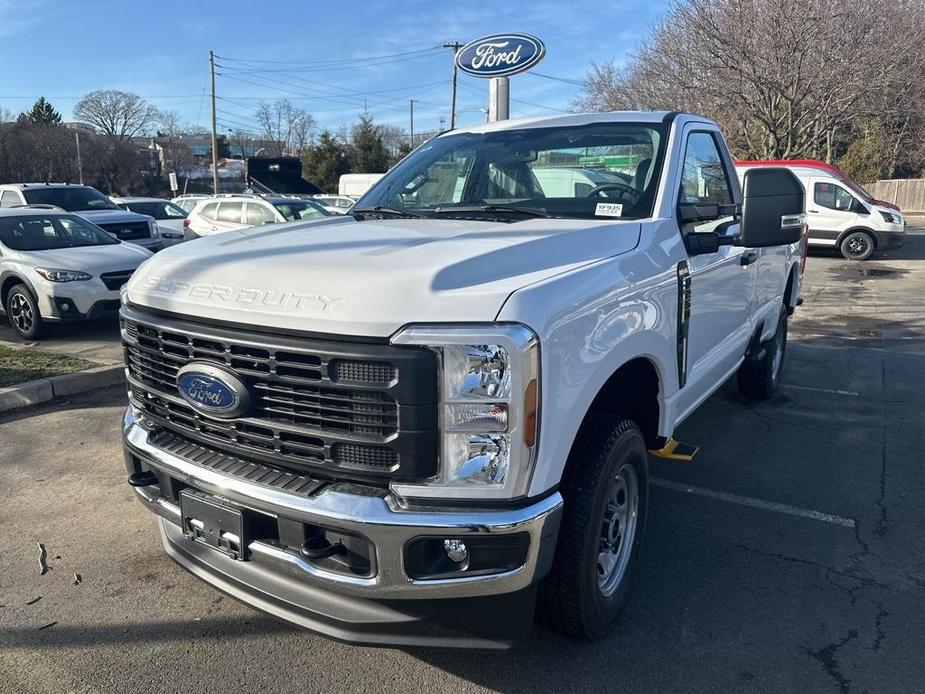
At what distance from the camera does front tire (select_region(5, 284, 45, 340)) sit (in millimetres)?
8641

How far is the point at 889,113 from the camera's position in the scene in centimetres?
2969

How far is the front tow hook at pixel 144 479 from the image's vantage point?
2.87 m

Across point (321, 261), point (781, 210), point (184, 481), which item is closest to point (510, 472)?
point (321, 261)

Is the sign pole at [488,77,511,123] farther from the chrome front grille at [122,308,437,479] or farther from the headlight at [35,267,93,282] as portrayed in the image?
the chrome front grille at [122,308,437,479]

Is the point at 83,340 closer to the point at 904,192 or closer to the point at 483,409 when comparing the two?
the point at 483,409

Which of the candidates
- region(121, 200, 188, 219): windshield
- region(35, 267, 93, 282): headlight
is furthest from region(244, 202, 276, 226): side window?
region(35, 267, 93, 282): headlight

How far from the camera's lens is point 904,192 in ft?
120

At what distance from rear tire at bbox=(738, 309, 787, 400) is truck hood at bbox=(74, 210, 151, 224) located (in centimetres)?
1136

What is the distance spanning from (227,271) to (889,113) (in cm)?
3404

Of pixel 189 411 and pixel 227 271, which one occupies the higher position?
pixel 227 271

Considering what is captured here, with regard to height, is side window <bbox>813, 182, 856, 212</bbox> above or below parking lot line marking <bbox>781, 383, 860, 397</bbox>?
above

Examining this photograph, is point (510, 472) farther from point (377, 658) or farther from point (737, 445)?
point (737, 445)

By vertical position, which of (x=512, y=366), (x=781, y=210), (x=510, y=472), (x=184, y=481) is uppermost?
(x=781, y=210)

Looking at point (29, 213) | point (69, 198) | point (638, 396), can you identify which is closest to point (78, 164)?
point (69, 198)
